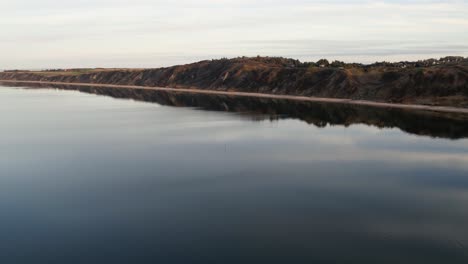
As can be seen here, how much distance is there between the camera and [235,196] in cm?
2577

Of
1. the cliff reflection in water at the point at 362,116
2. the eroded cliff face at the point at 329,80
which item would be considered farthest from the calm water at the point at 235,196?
the eroded cliff face at the point at 329,80

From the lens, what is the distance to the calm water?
18.3 meters

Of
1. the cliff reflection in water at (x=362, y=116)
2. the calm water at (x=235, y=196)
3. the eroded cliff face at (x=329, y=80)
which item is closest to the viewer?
the calm water at (x=235, y=196)

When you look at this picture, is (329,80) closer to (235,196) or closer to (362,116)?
(362,116)

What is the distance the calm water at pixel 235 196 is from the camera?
1834cm

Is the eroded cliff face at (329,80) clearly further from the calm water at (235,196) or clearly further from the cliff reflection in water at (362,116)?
the calm water at (235,196)

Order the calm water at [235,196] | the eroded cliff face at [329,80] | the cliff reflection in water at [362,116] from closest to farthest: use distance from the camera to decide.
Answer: the calm water at [235,196], the cliff reflection in water at [362,116], the eroded cliff face at [329,80]

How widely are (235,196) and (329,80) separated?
82.6 m

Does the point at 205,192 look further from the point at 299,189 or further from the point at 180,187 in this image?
the point at 299,189

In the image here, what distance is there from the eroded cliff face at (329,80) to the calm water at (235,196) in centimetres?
3113

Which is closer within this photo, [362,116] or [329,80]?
[362,116]

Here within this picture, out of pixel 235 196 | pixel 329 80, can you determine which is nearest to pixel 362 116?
pixel 329 80

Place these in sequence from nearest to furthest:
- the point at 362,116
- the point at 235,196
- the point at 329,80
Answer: the point at 235,196, the point at 362,116, the point at 329,80

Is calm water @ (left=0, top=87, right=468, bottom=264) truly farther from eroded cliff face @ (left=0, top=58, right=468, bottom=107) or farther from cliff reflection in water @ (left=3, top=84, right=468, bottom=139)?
eroded cliff face @ (left=0, top=58, right=468, bottom=107)
